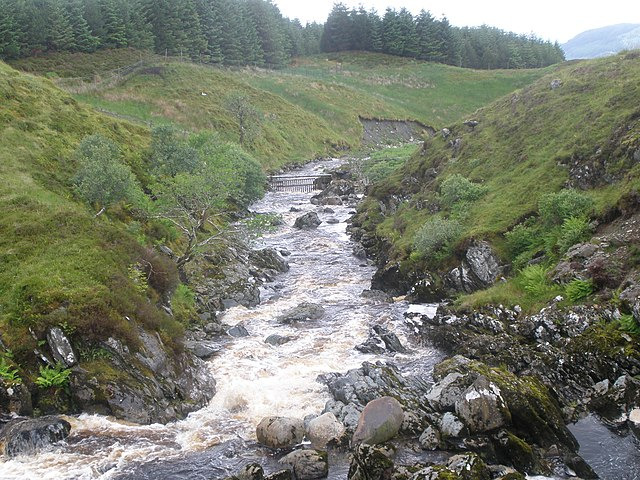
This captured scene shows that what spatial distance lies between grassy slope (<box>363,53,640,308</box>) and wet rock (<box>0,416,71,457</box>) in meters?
25.0

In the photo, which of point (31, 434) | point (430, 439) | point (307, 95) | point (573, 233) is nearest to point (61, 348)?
point (31, 434)

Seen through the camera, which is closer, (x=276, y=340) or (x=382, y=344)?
(x=382, y=344)

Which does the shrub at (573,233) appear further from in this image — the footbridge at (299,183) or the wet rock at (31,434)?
the footbridge at (299,183)

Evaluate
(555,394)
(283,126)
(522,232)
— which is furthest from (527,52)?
(555,394)

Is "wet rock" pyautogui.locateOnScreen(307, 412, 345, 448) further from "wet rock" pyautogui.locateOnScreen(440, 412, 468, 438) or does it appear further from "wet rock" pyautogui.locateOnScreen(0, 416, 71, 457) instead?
"wet rock" pyautogui.locateOnScreen(0, 416, 71, 457)

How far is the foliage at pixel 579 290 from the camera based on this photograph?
23578 millimetres

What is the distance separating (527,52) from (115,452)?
20196cm

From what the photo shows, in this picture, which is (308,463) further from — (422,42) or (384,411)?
(422,42)

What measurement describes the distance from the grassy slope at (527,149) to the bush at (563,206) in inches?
29.9

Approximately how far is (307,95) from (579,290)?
383ft

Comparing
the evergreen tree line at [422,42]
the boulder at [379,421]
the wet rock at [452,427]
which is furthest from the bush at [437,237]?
the evergreen tree line at [422,42]

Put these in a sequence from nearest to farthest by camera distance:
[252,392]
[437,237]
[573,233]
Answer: [252,392] → [573,233] → [437,237]

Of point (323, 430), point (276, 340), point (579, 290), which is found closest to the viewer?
point (323, 430)

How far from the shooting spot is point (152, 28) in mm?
121438
